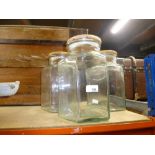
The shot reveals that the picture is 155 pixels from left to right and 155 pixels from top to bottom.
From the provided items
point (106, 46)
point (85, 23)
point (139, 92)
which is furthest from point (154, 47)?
point (139, 92)

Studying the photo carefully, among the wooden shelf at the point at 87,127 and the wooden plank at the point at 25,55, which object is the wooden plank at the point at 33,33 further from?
the wooden shelf at the point at 87,127

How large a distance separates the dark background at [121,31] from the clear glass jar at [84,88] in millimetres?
1845

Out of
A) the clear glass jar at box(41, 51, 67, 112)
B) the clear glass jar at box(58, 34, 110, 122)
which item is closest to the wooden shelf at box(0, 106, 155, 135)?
the clear glass jar at box(58, 34, 110, 122)

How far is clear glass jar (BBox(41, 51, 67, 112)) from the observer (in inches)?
44.9

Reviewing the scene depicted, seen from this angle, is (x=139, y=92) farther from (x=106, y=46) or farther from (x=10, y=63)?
(x=106, y=46)

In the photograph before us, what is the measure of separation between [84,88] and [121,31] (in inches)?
160

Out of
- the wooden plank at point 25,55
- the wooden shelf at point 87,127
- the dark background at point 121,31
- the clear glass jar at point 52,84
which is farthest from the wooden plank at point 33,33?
the dark background at point 121,31

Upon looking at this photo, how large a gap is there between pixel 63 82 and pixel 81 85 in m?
0.20

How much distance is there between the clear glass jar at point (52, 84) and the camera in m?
1.14

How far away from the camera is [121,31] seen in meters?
4.52

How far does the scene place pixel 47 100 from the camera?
4.09 ft

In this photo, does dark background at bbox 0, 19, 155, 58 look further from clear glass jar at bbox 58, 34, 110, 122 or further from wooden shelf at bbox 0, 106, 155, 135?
wooden shelf at bbox 0, 106, 155, 135

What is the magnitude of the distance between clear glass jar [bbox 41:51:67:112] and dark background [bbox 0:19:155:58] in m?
1.49

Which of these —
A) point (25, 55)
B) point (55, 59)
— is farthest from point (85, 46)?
point (25, 55)
